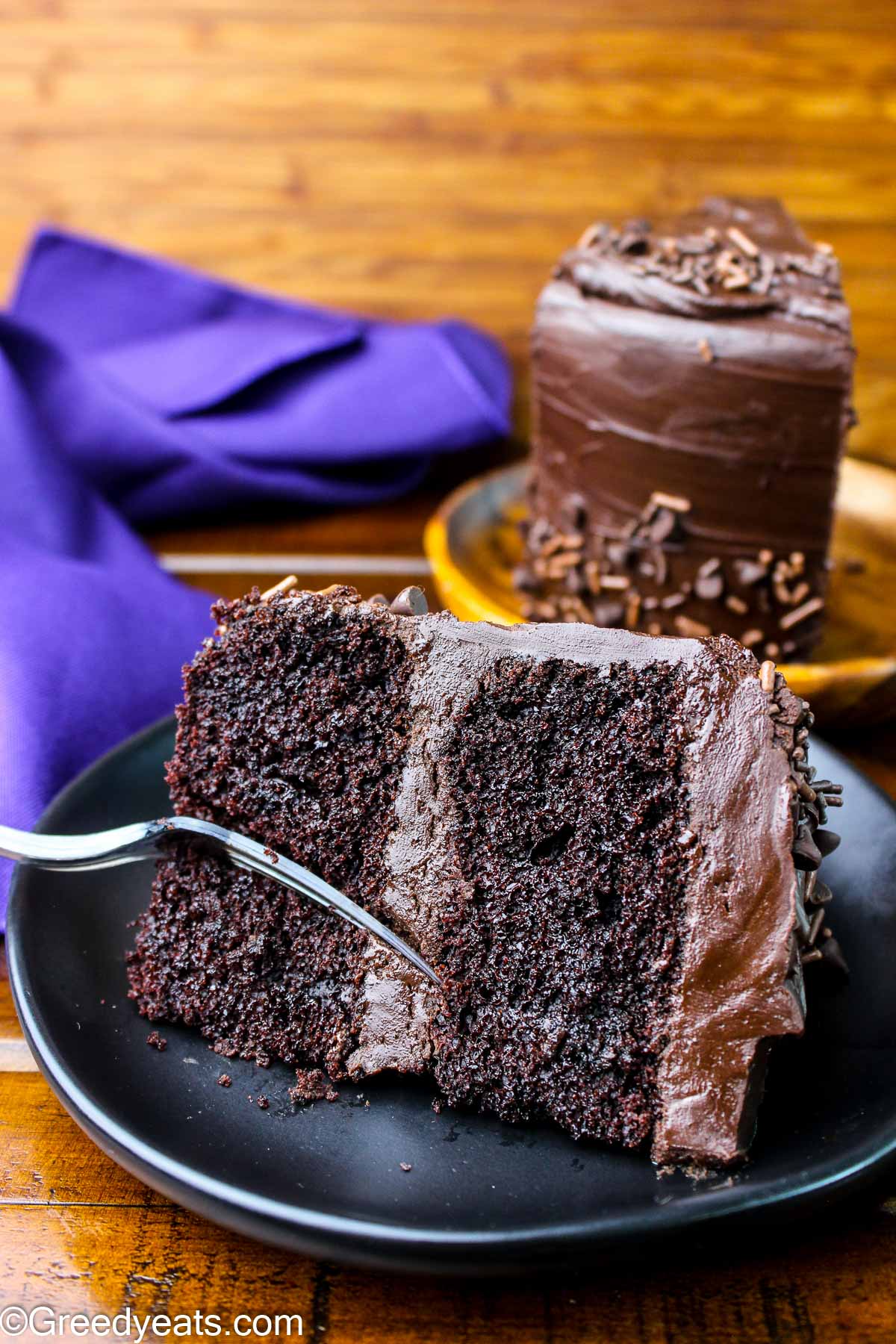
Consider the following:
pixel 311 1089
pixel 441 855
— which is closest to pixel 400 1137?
pixel 311 1089

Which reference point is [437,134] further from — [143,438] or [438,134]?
[143,438]

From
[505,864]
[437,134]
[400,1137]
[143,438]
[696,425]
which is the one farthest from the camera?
[437,134]

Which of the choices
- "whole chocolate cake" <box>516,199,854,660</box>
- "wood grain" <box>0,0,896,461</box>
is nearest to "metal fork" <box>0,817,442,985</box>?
"whole chocolate cake" <box>516,199,854,660</box>

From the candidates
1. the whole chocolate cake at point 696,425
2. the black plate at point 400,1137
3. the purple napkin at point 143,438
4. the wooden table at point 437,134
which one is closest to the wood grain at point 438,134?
the wooden table at point 437,134

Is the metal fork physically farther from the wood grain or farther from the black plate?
the wood grain

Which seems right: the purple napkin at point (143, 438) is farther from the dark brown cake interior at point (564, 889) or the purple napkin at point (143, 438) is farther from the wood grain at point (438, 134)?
the dark brown cake interior at point (564, 889)

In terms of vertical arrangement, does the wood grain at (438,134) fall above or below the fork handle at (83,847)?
above

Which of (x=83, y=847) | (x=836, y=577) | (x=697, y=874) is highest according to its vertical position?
(x=697, y=874)
